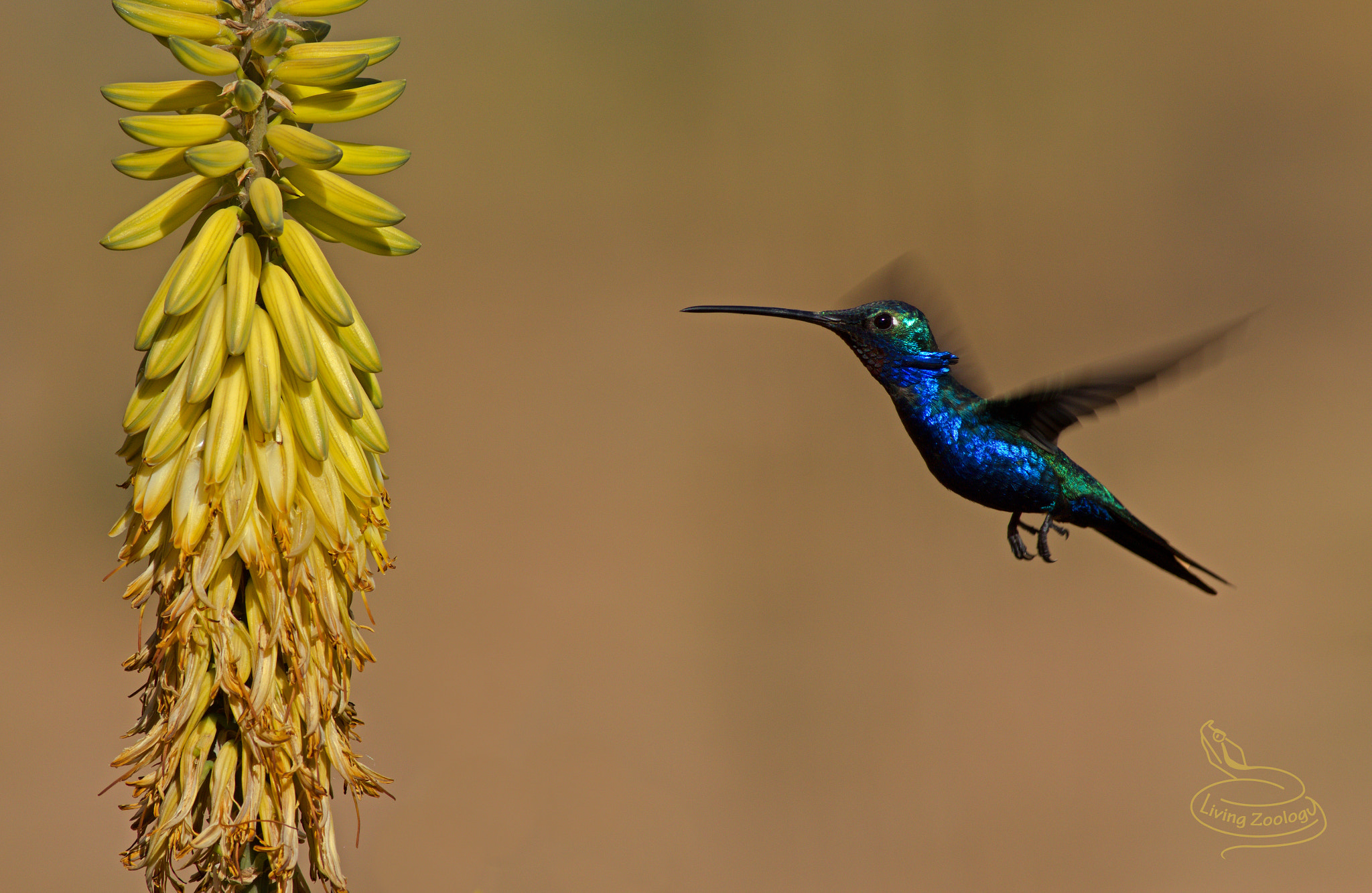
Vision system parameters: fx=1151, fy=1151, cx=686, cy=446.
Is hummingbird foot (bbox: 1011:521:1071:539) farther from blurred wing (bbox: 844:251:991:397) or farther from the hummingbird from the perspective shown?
blurred wing (bbox: 844:251:991:397)

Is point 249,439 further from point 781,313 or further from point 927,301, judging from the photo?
point 927,301

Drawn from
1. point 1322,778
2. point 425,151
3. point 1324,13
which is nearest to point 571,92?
point 425,151

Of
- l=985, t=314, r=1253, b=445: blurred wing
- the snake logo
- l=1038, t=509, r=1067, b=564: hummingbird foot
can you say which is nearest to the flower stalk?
l=985, t=314, r=1253, b=445: blurred wing

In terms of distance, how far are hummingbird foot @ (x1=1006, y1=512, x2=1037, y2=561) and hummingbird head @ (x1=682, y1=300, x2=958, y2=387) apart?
689 millimetres

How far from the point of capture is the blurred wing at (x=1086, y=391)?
307 centimetres

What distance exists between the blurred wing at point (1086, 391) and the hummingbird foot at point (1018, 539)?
35 centimetres

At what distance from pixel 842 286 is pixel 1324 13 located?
782cm

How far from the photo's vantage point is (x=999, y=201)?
15.3m

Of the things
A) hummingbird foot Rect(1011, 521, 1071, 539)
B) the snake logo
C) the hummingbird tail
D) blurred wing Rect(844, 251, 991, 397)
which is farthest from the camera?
the snake logo

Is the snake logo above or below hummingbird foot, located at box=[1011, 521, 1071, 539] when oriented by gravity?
below

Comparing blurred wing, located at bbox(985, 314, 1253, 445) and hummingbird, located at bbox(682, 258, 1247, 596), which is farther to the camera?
hummingbird, located at bbox(682, 258, 1247, 596)

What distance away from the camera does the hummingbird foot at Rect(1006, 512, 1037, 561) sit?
401 centimetres

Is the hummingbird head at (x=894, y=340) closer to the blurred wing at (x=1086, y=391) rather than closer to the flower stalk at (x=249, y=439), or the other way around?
the blurred wing at (x=1086, y=391)

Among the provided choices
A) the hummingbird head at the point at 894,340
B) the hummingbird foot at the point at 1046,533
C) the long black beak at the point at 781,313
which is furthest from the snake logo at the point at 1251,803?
the long black beak at the point at 781,313
